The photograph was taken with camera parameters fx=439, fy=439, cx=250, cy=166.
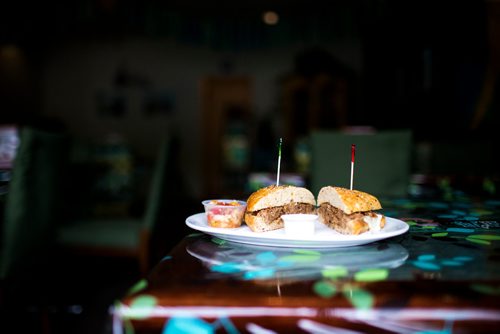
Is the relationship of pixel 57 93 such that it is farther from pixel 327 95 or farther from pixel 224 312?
pixel 224 312

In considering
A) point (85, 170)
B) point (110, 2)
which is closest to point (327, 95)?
point (110, 2)

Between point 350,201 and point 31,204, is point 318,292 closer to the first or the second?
point 350,201

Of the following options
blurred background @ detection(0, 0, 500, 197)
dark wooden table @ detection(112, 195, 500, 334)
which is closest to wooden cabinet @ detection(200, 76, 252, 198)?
blurred background @ detection(0, 0, 500, 197)

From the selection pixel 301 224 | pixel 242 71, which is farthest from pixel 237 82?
pixel 301 224

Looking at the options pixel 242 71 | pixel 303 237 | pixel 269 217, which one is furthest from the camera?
pixel 242 71

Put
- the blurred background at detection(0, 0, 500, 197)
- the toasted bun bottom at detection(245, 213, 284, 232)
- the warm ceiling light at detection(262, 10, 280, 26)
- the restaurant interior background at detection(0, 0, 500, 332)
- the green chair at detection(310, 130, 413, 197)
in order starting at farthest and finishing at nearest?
the warm ceiling light at detection(262, 10, 280, 26), the blurred background at detection(0, 0, 500, 197), the restaurant interior background at detection(0, 0, 500, 332), the green chair at detection(310, 130, 413, 197), the toasted bun bottom at detection(245, 213, 284, 232)

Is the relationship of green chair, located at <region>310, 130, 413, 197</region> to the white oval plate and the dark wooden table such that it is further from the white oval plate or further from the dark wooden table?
the dark wooden table

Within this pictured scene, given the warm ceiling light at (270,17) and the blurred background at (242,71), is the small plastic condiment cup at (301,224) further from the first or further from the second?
the warm ceiling light at (270,17)
